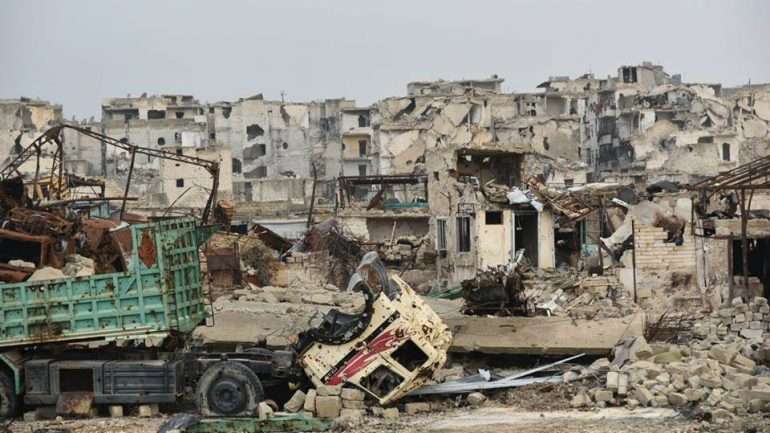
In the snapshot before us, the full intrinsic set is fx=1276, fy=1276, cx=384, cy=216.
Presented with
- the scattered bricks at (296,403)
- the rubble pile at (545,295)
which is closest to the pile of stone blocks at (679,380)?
the rubble pile at (545,295)

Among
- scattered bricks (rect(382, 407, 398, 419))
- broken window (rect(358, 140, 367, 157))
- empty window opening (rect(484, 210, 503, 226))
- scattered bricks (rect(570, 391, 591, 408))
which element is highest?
broken window (rect(358, 140, 367, 157))

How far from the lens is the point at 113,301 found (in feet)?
54.6

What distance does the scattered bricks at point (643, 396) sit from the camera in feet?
52.9

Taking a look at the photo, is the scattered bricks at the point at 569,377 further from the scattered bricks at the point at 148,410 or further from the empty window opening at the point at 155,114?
the empty window opening at the point at 155,114

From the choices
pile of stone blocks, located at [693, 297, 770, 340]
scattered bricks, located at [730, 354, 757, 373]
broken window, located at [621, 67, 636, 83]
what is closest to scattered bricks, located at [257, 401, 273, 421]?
scattered bricks, located at [730, 354, 757, 373]

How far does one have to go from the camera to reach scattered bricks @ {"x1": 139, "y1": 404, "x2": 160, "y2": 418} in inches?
658

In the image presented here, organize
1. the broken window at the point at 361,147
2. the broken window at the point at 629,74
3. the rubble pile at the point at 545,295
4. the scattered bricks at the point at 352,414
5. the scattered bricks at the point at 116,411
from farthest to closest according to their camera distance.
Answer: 1. the broken window at the point at 629,74
2. the broken window at the point at 361,147
3. the rubble pile at the point at 545,295
4. the scattered bricks at the point at 116,411
5. the scattered bricks at the point at 352,414

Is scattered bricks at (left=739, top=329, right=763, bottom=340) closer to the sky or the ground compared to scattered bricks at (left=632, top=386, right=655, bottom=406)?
closer to the sky

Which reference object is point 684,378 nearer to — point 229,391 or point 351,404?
point 351,404

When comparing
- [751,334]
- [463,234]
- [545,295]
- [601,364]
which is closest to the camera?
[601,364]

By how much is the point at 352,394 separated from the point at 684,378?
4287 millimetres

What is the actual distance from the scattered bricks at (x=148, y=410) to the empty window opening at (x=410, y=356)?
10.8 ft

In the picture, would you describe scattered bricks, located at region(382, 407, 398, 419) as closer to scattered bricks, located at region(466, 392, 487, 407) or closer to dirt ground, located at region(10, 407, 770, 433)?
dirt ground, located at region(10, 407, 770, 433)

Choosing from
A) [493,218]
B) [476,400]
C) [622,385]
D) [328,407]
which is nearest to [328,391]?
[328,407]
